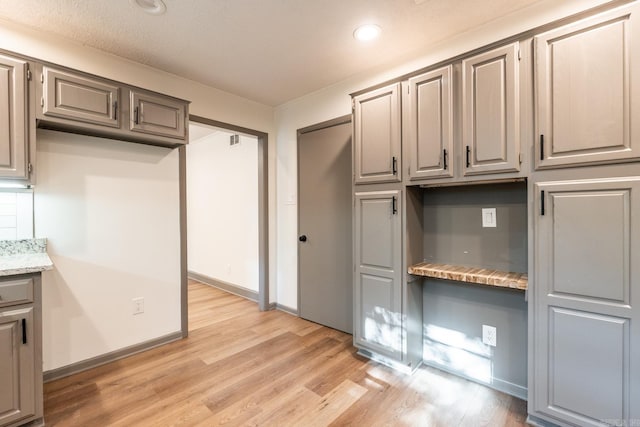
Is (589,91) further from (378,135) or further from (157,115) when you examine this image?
(157,115)

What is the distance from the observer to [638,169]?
1.35 metres

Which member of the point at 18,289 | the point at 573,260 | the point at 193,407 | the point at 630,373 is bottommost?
the point at 193,407

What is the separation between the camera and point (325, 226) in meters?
3.09

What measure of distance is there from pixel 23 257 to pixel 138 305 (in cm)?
90

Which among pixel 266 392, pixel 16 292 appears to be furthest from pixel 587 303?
pixel 16 292

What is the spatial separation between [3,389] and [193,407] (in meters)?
0.94

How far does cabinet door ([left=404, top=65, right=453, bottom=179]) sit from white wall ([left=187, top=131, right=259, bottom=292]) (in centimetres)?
224

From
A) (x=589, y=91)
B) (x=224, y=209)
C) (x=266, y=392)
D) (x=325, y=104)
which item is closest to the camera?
(x=589, y=91)

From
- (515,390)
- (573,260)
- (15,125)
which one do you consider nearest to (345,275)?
(515,390)

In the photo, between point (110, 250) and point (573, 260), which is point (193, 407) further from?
point (573, 260)

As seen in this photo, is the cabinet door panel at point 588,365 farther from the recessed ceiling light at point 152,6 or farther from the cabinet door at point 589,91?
the recessed ceiling light at point 152,6

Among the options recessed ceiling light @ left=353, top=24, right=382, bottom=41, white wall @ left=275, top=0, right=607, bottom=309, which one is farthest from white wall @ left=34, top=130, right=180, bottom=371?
recessed ceiling light @ left=353, top=24, right=382, bottom=41

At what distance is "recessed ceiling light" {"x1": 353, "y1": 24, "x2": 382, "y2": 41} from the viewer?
206 centimetres

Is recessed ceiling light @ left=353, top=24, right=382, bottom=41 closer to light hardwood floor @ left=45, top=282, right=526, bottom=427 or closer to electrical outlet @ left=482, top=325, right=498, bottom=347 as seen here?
electrical outlet @ left=482, top=325, right=498, bottom=347
